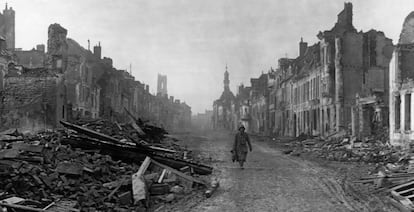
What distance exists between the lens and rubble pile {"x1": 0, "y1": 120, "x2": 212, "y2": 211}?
10.3 m

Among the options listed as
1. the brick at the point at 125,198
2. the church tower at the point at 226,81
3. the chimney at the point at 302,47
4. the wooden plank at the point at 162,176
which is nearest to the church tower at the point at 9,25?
the chimney at the point at 302,47

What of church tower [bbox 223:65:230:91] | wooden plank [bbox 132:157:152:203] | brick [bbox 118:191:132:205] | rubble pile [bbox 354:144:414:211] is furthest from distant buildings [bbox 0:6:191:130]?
church tower [bbox 223:65:230:91]

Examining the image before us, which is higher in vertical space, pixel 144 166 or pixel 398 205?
pixel 144 166

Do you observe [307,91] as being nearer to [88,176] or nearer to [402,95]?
[402,95]

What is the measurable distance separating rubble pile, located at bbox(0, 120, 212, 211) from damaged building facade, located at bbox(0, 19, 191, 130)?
38.5 ft

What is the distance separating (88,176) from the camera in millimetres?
12484

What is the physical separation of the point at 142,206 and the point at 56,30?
26560mm

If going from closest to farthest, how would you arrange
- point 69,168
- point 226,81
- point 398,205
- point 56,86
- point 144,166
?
point 398,205 → point 69,168 → point 144,166 → point 56,86 → point 226,81

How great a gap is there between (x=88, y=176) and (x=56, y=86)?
17.2 metres

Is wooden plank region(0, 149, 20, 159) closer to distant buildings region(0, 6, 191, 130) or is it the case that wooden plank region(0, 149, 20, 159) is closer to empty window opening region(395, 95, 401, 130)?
distant buildings region(0, 6, 191, 130)

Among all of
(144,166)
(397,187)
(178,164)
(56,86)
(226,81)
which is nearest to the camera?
(397,187)

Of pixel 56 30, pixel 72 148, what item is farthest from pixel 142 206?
pixel 56 30

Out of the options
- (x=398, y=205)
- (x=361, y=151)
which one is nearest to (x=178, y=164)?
(x=398, y=205)

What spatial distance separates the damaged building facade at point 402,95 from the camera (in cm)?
2600
